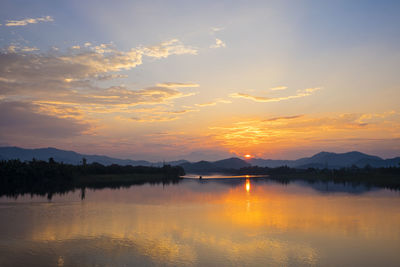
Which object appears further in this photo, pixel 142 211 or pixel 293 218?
pixel 142 211

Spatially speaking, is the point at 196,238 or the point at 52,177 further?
the point at 52,177

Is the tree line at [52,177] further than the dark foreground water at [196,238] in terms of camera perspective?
Yes

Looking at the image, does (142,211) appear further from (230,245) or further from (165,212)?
(230,245)

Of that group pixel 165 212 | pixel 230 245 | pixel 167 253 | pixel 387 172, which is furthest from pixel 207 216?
pixel 387 172

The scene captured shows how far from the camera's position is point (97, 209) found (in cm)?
3934

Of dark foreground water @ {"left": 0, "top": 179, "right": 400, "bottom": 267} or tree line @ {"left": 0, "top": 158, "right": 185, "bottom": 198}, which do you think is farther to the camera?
tree line @ {"left": 0, "top": 158, "right": 185, "bottom": 198}

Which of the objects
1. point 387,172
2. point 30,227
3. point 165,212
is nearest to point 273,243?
point 165,212

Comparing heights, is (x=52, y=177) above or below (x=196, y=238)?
above

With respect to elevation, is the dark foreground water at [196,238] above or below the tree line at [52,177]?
below

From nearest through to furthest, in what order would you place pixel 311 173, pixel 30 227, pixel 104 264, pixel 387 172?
1. pixel 104 264
2. pixel 30 227
3. pixel 387 172
4. pixel 311 173

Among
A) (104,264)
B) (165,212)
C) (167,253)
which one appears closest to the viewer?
(104,264)

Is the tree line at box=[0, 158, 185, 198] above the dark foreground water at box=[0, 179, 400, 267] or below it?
above

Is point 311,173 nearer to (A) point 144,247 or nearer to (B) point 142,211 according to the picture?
(B) point 142,211

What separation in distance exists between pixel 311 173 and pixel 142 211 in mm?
146047
